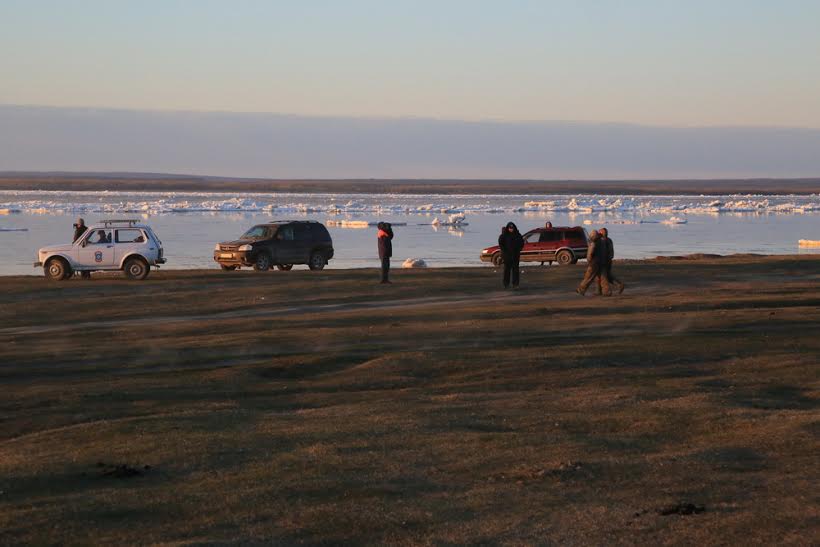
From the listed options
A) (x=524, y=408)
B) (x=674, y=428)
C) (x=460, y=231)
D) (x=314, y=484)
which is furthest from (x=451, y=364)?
(x=460, y=231)

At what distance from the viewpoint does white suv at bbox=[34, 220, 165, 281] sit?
35.5 metres

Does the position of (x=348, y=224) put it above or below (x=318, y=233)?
below

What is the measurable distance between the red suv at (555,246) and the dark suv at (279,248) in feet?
19.5

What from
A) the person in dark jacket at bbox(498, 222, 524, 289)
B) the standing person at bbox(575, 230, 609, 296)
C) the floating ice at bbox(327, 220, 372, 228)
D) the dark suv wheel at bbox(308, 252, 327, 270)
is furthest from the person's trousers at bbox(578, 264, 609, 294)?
the floating ice at bbox(327, 220, 372, 228)

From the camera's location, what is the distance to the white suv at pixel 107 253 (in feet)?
116

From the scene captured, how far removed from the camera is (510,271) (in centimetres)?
3219

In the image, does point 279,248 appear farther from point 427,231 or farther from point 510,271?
point 427,231

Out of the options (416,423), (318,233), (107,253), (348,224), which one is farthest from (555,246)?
(348,224)

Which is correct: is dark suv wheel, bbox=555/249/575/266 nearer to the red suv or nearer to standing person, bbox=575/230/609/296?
the red suv

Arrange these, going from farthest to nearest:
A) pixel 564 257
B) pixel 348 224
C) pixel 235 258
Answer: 1. pixel 348 224
2. pixel 564 257
3. pixel 235 258

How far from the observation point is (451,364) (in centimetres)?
1802

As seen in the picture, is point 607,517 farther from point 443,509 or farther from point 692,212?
point 692,212

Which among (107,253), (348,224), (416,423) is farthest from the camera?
(348,224)

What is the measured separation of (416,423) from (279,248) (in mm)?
27737
